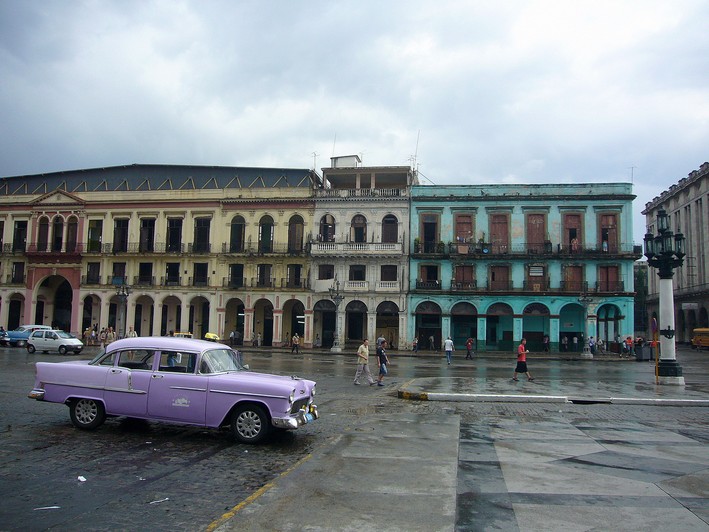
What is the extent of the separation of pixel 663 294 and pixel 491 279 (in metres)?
24.9

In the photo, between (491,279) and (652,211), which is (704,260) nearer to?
(652,211)

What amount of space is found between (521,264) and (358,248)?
13.3 metres

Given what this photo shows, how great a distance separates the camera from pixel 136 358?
10.1 meters

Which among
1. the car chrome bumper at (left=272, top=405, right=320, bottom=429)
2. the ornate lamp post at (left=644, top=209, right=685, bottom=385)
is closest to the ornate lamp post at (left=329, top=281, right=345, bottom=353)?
the ornate lamp post at (left=644, top=209, right=685, bottom=385)

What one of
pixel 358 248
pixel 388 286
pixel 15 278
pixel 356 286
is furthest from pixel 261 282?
pixel 15 278

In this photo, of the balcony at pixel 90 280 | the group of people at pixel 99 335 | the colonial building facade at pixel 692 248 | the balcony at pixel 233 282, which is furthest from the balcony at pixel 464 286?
the balcony at pixel 90 280

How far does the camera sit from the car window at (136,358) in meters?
10.0

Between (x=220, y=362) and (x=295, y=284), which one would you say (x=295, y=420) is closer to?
(x=220, y=362)

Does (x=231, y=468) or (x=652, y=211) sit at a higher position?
(x=652, y=211)

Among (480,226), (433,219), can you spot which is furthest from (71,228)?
(480,226)

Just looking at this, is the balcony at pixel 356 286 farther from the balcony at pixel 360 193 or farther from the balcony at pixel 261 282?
the balcony at pixel 360 193

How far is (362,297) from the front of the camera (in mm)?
46281

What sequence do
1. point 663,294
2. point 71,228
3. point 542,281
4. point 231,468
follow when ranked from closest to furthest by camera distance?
point 231,468 < point 663,294 < point 542,281 < point 71,228

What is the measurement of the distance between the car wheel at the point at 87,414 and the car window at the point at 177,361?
144 centimetres
